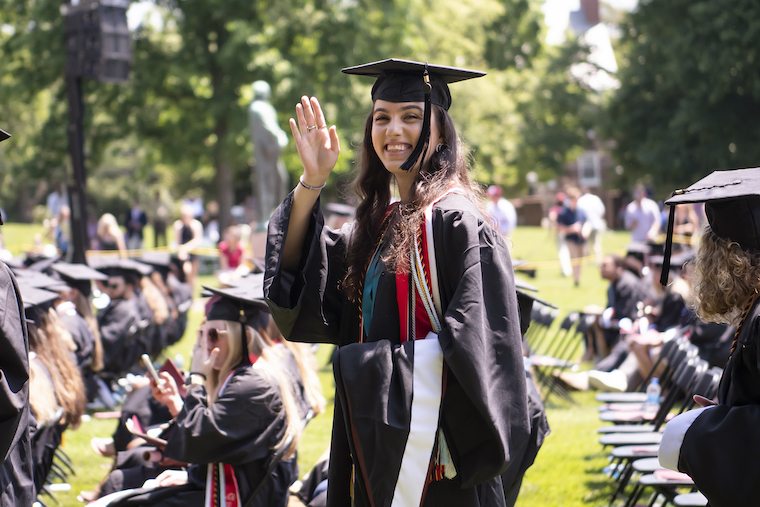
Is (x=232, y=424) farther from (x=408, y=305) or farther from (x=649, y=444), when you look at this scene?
(x=649, y=444)

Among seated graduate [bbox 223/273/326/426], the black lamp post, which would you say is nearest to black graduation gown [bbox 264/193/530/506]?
seated graduate [bbox 223/273/326/426]

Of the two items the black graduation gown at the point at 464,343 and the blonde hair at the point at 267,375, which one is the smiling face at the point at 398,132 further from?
the blonde hair at the point at 267,375

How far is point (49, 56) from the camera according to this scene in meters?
20.1

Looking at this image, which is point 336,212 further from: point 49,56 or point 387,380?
point 49,56

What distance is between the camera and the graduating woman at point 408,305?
2176 millimetres

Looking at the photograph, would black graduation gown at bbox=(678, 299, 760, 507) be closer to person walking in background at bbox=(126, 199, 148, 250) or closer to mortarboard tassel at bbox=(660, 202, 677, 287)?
mortarboard tassel at bbox=(660, 202, 677, 287)

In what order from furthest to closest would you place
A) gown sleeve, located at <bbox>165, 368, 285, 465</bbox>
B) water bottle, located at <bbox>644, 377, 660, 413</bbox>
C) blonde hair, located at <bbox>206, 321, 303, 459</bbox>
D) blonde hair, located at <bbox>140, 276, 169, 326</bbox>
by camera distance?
1. blonde hair, located at <bbox>140, 276, 169, 326</bbox>
2. water bottle, located at <bbox>644, 377, 660, 413</bbox>
3. blonde hair, located at <bbox>206, 321, 303, 459</bbox>
4. gown sleeve, located at <bbox>165, 368, 285, 465</bbox>

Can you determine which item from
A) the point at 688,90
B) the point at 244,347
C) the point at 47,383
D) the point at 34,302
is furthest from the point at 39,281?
the point at 688,90

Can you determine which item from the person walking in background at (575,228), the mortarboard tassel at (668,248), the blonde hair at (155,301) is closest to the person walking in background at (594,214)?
the person walking in background at (575,228)

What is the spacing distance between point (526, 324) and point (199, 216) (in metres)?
22.5

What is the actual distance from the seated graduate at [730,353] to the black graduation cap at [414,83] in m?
0.77

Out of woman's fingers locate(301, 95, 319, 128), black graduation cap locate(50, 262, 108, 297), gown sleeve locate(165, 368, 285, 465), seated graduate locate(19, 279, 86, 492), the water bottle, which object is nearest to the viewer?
woman's fingers locate(301, 95, 319, 128)

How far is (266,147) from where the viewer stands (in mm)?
14648

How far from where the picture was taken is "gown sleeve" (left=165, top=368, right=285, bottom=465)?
3471 millimetres
